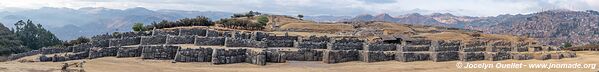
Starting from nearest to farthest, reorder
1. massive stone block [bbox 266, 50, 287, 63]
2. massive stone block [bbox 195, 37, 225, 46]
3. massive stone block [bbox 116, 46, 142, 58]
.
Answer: massive stone block [bbox 266, 50, 287, 63], massive stone block [bbox 116, 46, 142, 58], massive stone block [bbox 195, 37, 225, 46]

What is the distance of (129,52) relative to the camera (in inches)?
1674

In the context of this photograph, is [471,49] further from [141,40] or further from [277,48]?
→ [141,40]

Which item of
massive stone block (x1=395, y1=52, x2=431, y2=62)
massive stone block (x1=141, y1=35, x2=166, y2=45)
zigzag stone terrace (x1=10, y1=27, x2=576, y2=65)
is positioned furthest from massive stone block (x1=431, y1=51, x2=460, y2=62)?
massive stone block (x1=141, y1=35, x2=166, y2=45)

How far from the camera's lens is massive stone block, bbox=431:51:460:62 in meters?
39.2

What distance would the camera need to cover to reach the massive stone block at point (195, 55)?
38.8m

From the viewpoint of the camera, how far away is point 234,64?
37.8 meters

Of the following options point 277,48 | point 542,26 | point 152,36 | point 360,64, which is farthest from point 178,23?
point 542,26

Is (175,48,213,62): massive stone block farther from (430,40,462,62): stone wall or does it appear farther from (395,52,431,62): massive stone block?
(430,40,462,62): stone wall

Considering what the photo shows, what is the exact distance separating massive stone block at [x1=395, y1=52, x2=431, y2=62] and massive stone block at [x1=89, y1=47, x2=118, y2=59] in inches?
674

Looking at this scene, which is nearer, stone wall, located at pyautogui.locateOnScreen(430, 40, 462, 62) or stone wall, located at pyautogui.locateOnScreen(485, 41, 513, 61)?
stone wall, located at pyautogui.locateOnScreen(430, 40, 462, 62)

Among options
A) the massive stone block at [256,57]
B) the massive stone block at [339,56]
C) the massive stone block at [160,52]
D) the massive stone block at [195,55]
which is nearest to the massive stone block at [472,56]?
the massive stone block at [339,56]

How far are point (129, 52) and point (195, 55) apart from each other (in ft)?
19.1

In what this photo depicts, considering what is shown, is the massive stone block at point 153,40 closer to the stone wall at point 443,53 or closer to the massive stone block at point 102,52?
the massive stone block at point 102,52

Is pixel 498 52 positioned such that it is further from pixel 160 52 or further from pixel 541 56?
pixel 160 52
